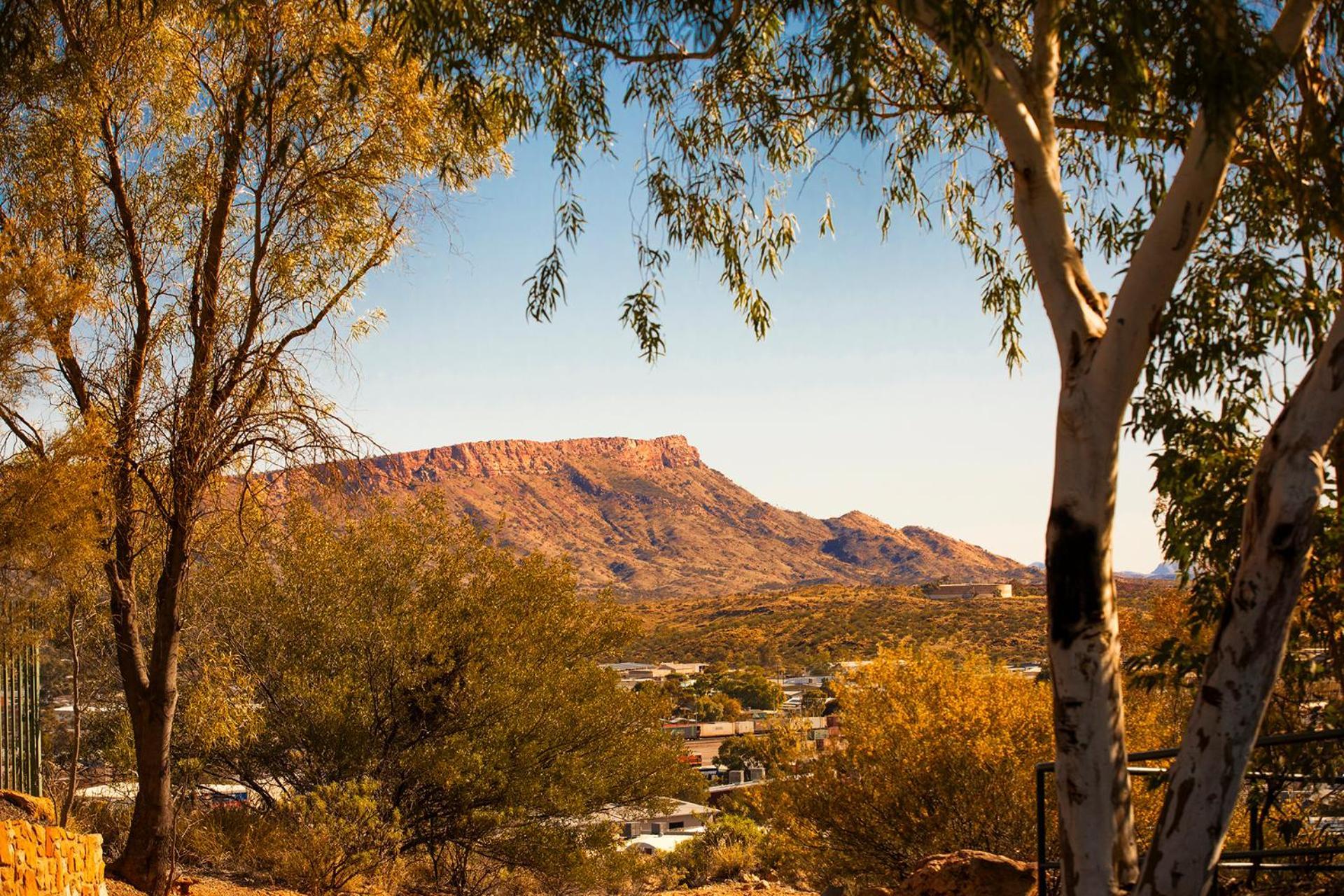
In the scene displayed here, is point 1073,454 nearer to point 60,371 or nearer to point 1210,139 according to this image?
point 1210,139

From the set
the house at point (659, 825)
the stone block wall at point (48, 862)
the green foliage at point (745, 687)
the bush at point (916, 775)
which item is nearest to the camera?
the stone block wall at point (48, 862)

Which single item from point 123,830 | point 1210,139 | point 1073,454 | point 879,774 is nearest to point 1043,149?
point 1210,139

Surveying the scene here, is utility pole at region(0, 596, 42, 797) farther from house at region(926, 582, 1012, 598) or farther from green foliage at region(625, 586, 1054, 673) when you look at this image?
house at region(926, 582, 1012, 598)

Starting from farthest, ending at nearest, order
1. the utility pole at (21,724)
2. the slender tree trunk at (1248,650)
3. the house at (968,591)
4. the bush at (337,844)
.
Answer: the house at (968,591) → the bush at (337,844) → the utility pole at (21,724) → the slender tree trunk at (1248,650)

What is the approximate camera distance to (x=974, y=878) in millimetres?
6918

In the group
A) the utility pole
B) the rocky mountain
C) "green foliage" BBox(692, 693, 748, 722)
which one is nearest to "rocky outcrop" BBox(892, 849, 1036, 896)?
the utility pole

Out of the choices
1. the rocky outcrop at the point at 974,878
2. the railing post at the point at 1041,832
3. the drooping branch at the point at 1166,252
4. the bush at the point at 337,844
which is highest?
the drooping branch at the point at 1166,252

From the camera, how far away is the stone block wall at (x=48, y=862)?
20.5 ft

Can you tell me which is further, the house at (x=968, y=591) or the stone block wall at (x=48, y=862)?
the house at (x=968, y=591)

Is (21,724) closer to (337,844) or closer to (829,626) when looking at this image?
(337,844)

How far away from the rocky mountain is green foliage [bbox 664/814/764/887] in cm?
8845

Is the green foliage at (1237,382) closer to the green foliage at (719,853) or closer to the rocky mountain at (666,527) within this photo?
the green foliage at (719,853)

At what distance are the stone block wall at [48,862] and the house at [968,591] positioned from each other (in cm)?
4981

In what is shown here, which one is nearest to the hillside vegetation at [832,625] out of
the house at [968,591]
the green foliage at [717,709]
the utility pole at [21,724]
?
the house at [968,591]
